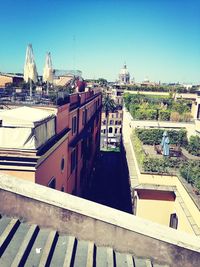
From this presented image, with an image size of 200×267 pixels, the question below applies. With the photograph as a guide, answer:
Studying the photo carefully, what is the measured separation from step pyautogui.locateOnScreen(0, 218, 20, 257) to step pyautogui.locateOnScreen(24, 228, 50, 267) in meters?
0.46

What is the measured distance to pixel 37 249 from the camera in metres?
4.69

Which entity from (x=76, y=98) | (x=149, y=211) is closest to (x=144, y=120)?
(x=76, y=98)

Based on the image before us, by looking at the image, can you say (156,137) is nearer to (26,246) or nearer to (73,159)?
(73,159)

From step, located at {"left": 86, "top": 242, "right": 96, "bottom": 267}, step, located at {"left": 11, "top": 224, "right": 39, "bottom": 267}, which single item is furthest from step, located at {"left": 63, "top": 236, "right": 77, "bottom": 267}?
step, located at {"left": 11, "top": 224, "right": 39, "bottom": 267}

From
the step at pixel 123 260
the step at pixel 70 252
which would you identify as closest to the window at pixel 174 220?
the step at pixel 123 260

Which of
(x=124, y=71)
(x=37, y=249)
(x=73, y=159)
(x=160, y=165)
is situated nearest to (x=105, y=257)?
(x=37, y=249)

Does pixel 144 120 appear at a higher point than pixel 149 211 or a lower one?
higher

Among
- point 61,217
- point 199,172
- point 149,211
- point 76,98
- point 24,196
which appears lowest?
point 149,211

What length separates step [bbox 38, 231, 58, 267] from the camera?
444 cm

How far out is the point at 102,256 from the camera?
4.89 meters

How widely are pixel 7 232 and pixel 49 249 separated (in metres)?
0.85

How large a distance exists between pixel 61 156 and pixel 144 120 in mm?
11115

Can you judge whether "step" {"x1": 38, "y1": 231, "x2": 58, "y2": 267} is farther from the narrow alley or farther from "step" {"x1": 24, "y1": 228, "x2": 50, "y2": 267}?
the narrow alley

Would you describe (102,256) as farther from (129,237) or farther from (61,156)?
(61,156)
